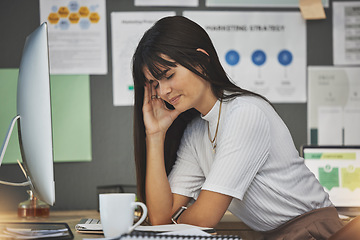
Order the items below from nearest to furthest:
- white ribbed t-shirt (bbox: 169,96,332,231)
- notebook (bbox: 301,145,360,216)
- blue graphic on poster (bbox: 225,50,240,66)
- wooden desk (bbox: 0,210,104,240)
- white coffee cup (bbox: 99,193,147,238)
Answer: white coffee cup (bbox: 99,193,147,238)
white ribbed t-shirt (bbox: 169,96,332,231)
wooden desk (bbox: 0,210,104,240)
notebook (bbox: 301,145,360,216)
blue graphic on poster (bbox: 225,50,240,66)

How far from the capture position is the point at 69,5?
1.99 m

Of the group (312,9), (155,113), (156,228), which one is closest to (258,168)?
(156,228)

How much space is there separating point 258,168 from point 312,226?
0.23 meters

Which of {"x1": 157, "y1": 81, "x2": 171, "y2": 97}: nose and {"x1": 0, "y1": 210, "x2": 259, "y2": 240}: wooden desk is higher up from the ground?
{"x1": 157, "y1": 81, "x2": 171, "y2": 97}: nose

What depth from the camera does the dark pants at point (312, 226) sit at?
130 cm

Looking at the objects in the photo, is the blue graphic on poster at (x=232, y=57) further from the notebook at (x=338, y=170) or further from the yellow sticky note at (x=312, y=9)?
the notebook at (x=338, y=170)

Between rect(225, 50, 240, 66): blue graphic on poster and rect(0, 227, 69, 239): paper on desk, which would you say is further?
rect(225, 50, 240, 66): blue graphic on poster

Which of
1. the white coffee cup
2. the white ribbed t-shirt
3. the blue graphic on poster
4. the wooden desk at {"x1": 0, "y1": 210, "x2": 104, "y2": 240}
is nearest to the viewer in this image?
the white coffee cup

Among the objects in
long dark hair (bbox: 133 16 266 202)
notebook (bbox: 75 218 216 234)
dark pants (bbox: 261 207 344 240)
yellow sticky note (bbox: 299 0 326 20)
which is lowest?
dark pants (bbox: 261 207 344 240)

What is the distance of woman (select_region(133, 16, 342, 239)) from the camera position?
1.27m

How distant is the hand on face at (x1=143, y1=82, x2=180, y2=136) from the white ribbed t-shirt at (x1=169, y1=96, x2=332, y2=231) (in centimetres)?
14

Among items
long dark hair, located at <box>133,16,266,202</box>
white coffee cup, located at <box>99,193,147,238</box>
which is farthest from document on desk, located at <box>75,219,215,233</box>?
long dark hair, located at <box>133,16,266,202</box>

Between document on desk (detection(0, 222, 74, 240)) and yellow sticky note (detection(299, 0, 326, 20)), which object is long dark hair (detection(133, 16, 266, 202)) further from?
yellow sticky note (detection(299, 0, 326, 20))

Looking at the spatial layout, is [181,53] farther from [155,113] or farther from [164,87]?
[155,113]
